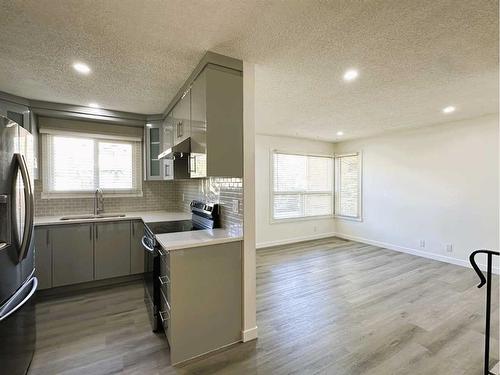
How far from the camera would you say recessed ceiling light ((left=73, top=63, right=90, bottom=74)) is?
87.0 inches

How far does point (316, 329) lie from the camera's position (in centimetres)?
235

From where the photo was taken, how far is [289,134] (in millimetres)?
5367

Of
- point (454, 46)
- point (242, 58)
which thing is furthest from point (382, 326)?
point (242, 58)

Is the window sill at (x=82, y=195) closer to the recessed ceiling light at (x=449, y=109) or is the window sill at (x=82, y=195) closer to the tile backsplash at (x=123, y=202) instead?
the tile backsplash at (x=123, y=202)

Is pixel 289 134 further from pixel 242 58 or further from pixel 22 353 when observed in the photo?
pixel 22 353

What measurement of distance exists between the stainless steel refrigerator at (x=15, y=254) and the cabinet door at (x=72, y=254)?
4.40 ft

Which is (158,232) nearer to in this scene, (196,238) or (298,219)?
(196,238)

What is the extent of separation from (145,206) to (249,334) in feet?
9.61

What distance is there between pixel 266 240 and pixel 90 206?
3398 millimetres

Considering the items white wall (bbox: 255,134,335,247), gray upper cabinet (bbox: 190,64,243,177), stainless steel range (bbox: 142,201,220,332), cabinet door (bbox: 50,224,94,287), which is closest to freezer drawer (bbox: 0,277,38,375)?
stainless steel range (bbox: 142,201,220,332)

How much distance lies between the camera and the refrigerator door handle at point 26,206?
5.70ft

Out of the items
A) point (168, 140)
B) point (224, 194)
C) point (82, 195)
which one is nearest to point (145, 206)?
point (82, 195)

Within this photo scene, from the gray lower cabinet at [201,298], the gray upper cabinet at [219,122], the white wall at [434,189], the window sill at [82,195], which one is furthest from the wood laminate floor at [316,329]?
the gray upper cabinet at [219,122]

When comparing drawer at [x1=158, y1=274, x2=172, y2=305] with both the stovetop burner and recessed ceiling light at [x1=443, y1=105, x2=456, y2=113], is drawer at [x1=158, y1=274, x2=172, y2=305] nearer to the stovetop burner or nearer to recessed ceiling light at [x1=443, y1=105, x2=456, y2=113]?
the stovetop burner
